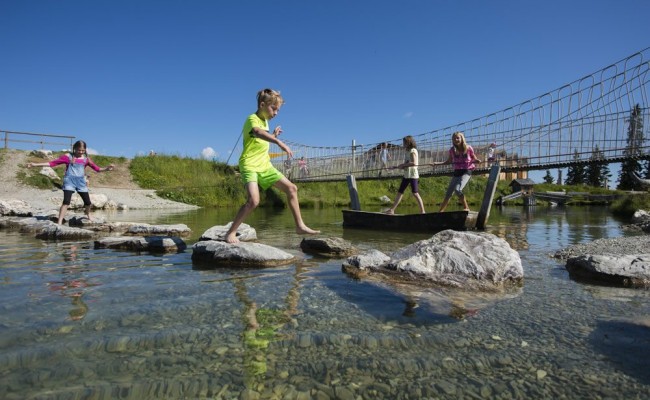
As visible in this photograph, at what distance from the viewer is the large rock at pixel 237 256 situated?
473 centimetres

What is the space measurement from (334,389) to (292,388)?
20 centimetres

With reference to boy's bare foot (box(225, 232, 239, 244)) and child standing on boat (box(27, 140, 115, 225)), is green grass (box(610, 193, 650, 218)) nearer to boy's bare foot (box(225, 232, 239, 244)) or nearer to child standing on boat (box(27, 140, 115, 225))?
boy's bare foot (box(225, 232, 239, 244))

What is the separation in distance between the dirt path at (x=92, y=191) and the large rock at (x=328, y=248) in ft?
Answer: 52.9

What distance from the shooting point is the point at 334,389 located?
183cm

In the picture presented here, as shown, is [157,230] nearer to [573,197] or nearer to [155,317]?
[155,317]

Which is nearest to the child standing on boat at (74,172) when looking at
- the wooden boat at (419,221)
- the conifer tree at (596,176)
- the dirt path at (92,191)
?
the wooden boat at (419,221)

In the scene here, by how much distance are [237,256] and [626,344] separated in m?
3.84

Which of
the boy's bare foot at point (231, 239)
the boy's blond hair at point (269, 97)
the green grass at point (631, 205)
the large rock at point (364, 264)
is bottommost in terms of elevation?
the large rock at point (364, 264)

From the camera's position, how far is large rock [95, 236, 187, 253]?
19.3 ft

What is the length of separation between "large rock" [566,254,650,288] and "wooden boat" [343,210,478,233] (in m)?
5.00

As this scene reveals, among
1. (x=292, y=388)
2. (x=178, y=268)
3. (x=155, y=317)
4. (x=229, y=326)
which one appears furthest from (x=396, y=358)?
(x=178, y=268)

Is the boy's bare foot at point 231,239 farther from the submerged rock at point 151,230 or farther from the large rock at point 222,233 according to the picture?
the submerged rock at point 151,230

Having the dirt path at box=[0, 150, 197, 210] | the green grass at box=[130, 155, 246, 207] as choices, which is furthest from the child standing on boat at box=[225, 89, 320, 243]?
the green grass at box=[130, 155, 246, 207]

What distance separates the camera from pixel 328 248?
5.79 m
